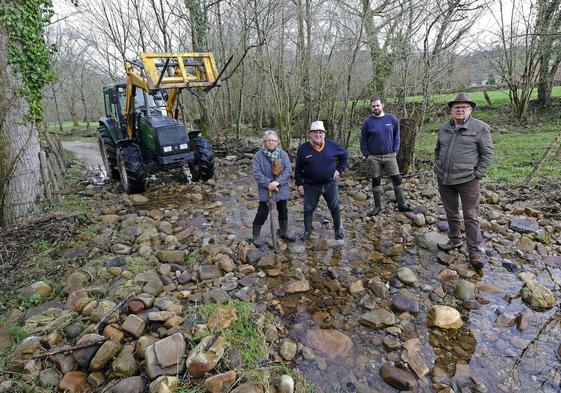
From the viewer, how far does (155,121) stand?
277 inches

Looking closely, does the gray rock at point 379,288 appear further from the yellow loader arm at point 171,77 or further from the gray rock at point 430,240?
the yellow loader arm at point 171,77

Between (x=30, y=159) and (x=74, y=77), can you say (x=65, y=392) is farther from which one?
(x=74, y=77)

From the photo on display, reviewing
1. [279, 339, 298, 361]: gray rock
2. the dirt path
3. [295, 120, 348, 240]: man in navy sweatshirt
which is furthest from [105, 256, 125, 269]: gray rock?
the dirt path

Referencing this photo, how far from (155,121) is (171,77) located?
107 cm

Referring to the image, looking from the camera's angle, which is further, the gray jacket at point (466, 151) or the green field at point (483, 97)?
the green field at point (483, 97)

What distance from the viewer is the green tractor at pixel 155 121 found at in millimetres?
6230

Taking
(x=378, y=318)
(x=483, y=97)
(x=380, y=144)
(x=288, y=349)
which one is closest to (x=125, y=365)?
(x=288, y=349)

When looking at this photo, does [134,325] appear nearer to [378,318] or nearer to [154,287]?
[154,287]

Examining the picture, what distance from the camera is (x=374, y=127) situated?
5309 mm

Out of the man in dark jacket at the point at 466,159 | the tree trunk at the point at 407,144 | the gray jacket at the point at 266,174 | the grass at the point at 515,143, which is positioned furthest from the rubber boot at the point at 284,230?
Answer: the grass at the point at 515,143

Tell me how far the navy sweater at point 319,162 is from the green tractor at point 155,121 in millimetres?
3027

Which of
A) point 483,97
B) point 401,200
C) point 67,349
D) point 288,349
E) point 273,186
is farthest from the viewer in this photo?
point 483,97

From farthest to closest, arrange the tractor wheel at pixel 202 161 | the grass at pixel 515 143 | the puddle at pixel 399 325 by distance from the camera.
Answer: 1. the tractor wheel at pixel 202 161
2. the grass at pixel 515 143
3. the puddle at pixel 399 325

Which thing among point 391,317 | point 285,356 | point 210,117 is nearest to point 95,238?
point 285,356
